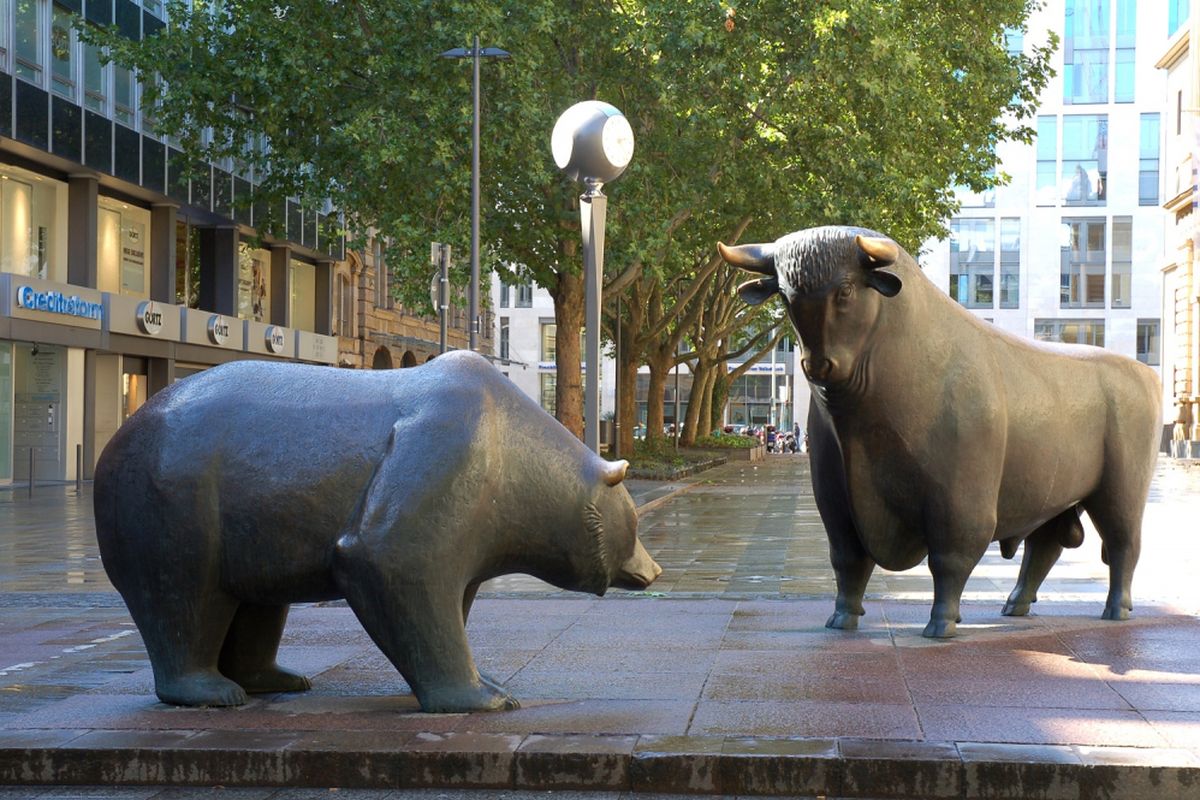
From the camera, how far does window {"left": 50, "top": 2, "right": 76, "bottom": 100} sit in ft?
107

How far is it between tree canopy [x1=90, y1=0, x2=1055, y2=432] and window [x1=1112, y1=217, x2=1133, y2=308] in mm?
59305

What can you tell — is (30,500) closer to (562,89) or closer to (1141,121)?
(562,89)

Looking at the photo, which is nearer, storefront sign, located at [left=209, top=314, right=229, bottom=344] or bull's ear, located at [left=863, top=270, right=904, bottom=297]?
bull's ear, located at [left=863, top=270, right=904, bottom=297]

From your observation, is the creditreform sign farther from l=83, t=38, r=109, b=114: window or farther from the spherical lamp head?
the spherical lamp head

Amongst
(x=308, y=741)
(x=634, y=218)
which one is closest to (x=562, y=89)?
(x=634, y=218)

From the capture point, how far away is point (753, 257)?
29.2 feet

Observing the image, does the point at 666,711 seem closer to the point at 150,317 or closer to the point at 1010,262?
the point at 150,317

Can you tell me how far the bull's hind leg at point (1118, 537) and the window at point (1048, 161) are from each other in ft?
277

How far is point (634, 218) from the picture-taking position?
31266mm

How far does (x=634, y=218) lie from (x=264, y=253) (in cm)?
1726

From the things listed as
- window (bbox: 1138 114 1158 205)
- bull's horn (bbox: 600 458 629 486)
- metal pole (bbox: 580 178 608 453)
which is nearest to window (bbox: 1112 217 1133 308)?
window (bbox: 1138 114 1158 205)

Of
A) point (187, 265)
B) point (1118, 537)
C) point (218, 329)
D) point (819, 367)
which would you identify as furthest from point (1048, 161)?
point (819, 367)

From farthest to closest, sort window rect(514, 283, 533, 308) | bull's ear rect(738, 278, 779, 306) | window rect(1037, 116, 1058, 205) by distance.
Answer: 1. window rect(514, 283, 533, 308)
2. window rect(1037, 116, 1058, 205)
3. bull's ear rect(738, 278, 779, 306)

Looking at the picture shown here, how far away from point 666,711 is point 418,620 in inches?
44.4
